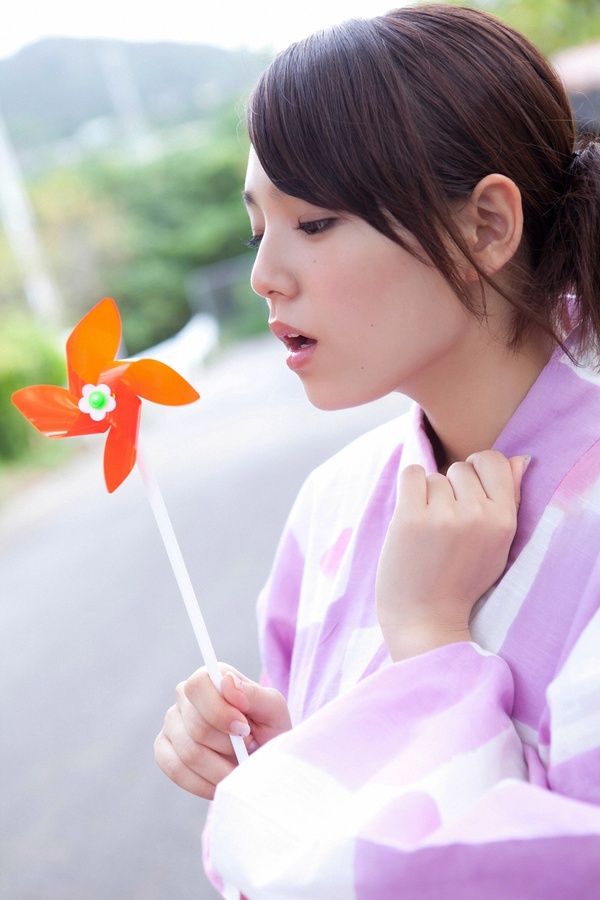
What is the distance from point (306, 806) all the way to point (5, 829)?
6.97 feet

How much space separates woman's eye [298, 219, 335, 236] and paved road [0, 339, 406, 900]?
1.73 m

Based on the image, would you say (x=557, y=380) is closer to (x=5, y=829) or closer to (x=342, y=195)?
(x=342, y=195)

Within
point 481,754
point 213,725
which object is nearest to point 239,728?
point 213,725

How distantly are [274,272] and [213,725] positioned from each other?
0.40 m

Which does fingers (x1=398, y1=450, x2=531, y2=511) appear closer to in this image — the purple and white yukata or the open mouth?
the purple and white yukata

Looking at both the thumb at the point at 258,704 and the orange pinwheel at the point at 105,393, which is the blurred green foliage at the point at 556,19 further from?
the thumb at the point at 258,704

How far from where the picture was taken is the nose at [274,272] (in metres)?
0.84

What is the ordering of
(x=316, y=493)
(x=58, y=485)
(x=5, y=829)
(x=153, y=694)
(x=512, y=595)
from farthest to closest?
1. (x=58, y=485)
2. (x=153, y=694)
3. (x=5, y=829)
4. (x=316, y=493)
5. (x=512, y=595)

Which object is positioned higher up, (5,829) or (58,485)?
(5,829)

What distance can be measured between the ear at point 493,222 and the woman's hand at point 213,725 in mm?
417

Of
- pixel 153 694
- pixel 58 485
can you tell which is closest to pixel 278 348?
pixel 58 485

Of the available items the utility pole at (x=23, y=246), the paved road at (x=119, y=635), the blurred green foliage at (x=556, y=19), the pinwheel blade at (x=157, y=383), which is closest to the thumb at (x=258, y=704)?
the pinwheel blade at (x=157, y=383)

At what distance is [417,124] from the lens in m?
0.79

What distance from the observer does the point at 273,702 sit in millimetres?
896
